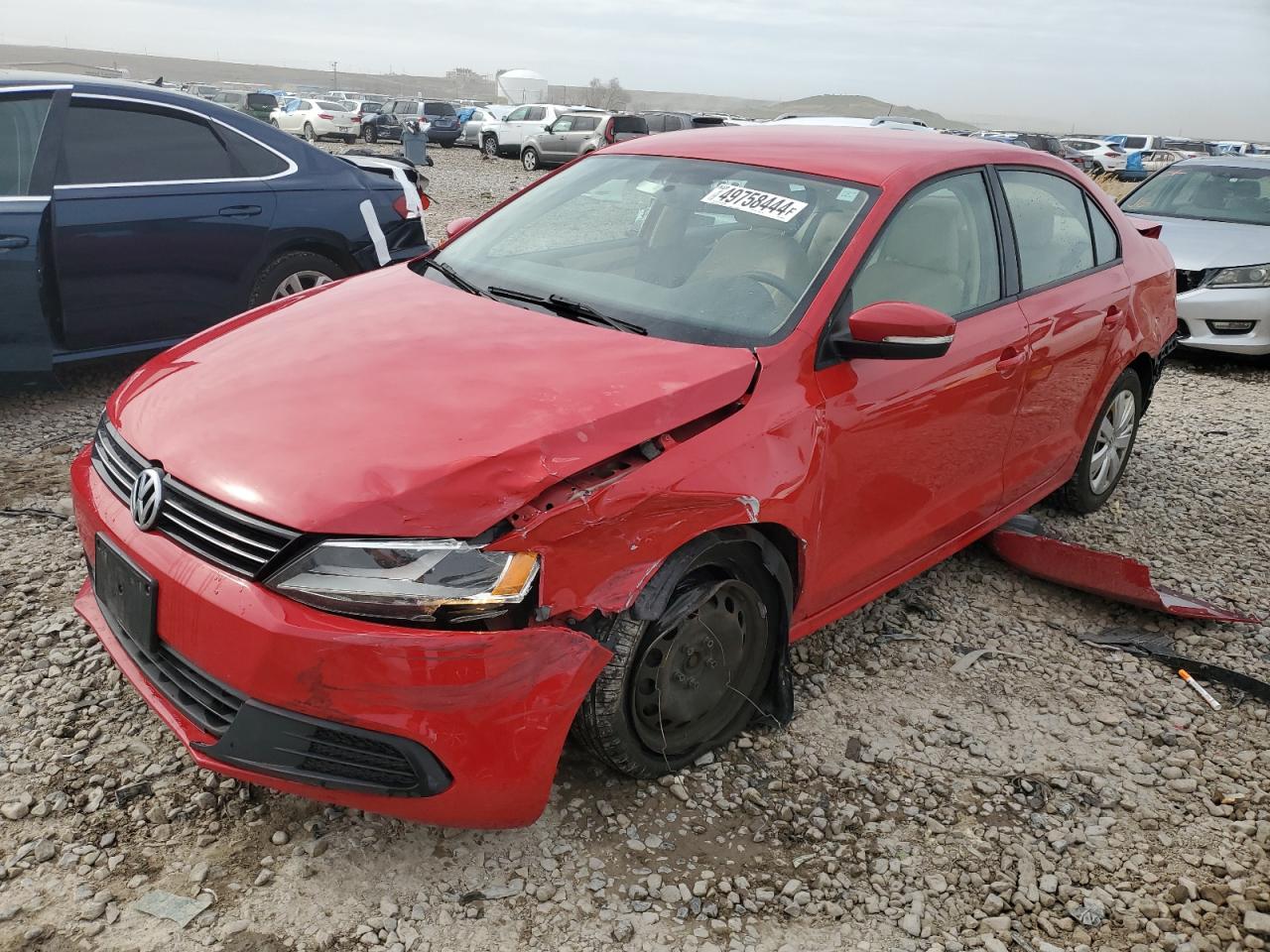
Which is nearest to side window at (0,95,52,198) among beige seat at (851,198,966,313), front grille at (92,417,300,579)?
front grille at (92,417,300,579)

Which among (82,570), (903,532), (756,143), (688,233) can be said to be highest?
(756,143)

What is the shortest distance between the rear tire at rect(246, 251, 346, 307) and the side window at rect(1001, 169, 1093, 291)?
11.5ft

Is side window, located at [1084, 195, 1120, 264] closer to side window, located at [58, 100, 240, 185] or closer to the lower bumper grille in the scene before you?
the lower bumper grille

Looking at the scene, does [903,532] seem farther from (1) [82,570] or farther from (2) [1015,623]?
(1) [82,570]

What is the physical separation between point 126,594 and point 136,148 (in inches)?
141

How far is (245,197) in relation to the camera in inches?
212

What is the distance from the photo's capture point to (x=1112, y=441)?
4.77 metres

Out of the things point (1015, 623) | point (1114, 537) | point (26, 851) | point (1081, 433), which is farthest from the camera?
point (1114, 537)

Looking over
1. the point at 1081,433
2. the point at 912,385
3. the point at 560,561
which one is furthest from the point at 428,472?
the point at 1081,433

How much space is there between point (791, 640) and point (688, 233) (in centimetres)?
127

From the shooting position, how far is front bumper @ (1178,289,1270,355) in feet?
25.0

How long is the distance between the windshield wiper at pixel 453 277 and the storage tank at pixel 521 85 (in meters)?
61.7

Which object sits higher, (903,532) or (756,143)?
(756,143)

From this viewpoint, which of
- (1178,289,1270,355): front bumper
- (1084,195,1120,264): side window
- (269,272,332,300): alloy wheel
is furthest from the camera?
(1178,289,1270,355): front bumper
